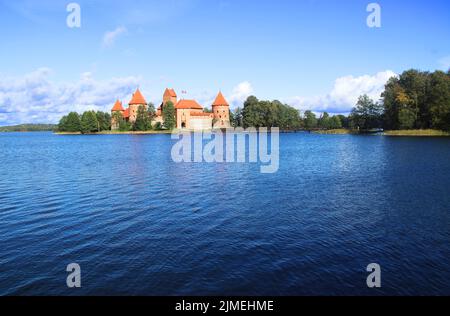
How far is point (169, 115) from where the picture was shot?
14375 cm

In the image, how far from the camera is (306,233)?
15.6m

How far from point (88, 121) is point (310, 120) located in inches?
4103

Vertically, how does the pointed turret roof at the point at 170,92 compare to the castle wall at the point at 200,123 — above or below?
above

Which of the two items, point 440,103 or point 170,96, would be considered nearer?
point 440,103

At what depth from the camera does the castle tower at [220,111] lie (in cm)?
15925

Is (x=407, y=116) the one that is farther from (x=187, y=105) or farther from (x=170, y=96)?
(x=170, y=96)

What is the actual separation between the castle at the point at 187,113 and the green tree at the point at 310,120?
43.2m

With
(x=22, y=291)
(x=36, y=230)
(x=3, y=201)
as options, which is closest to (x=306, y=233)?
(x=22, y=291)

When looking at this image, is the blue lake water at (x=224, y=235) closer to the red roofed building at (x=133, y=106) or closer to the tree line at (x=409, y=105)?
the tree line at (x=409, y=105)

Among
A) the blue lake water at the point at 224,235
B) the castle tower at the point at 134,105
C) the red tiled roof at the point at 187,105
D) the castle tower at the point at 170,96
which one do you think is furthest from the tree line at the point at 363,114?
the blue lake water at the point at 224,235

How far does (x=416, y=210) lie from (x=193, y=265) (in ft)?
44.3

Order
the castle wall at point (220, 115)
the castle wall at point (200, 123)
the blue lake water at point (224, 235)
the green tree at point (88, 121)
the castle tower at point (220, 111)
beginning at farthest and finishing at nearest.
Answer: the castle wall at point (220, 115)
the castle tower at point (220, 111)
the green tree at point (88, 121)
the castle wall at point (200, 123)
the blue lake water at point (224, 235)

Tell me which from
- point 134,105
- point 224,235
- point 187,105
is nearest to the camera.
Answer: point 224,235

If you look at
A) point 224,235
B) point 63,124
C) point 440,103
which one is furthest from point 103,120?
point 224,235
